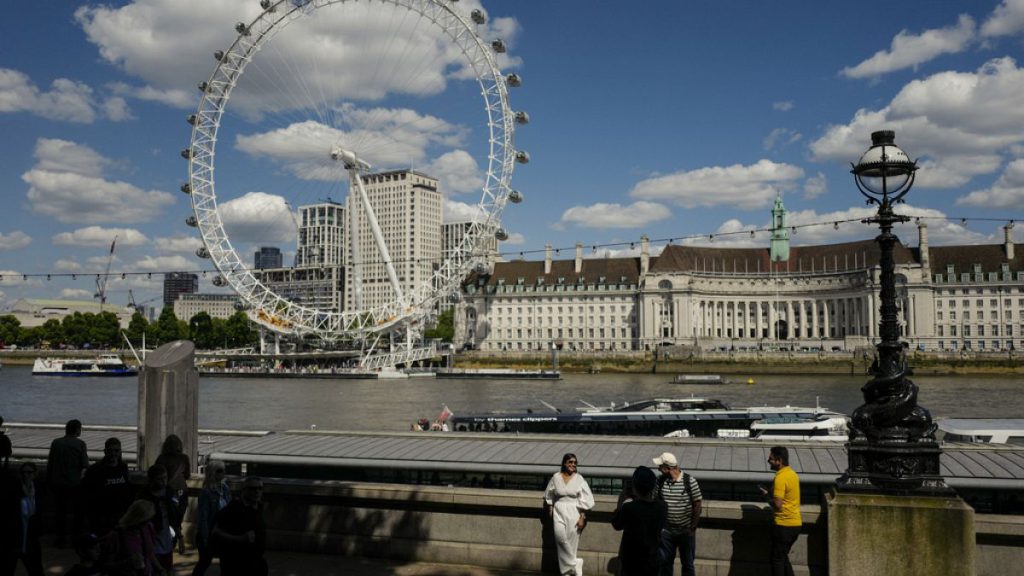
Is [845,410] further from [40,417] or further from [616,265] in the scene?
[616,265]

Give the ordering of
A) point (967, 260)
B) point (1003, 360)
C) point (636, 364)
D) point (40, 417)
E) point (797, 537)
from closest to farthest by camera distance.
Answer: point (797, 537), point (40, 417), point (1003, 360), point (636, 364), point (967, 260)

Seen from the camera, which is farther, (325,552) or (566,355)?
(566,355)

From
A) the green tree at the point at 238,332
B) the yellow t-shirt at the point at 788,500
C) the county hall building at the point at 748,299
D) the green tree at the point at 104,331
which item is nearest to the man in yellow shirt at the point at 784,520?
the yellow t-shirt at the point at 788,500

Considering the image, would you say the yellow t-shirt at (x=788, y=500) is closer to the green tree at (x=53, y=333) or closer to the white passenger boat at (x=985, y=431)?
the white passenger boat at (x=985, y=431)

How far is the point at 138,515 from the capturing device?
5484 mm

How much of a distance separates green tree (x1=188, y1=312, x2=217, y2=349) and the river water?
43.0 m

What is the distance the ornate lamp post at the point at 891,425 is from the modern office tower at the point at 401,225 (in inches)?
5742

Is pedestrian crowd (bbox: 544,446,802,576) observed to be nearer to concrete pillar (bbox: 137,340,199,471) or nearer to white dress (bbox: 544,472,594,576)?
white dress (bbox: 544,472,594,576)

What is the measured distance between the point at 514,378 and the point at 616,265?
4961 centimetres

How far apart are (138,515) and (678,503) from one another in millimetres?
4034

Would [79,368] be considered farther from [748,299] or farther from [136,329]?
[748,299]

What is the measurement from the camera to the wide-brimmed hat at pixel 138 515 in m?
5.45

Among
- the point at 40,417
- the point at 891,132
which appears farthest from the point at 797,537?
the point at 40,417

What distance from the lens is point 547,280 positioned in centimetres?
13288
